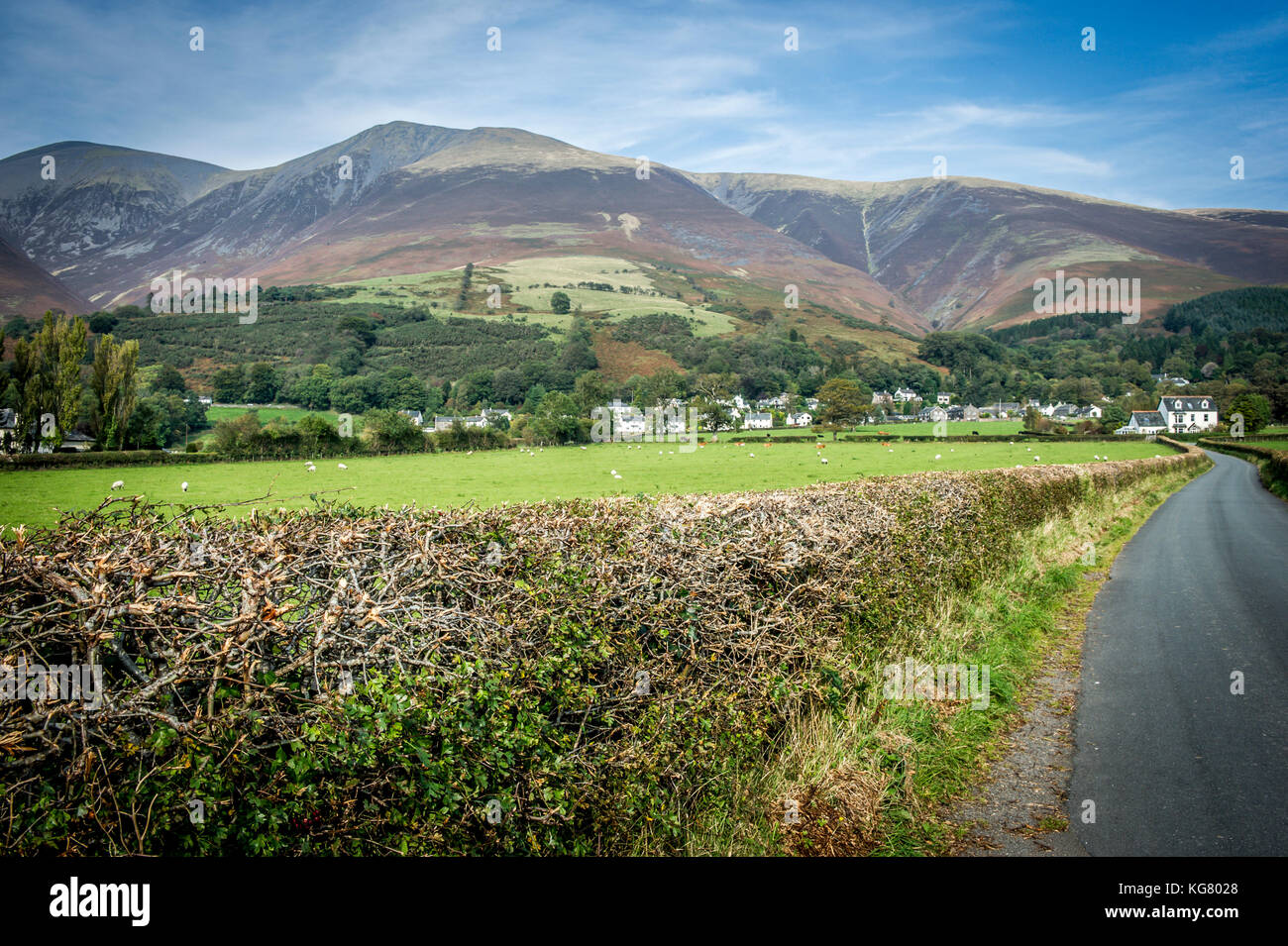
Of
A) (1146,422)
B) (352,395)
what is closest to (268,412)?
(352,395)

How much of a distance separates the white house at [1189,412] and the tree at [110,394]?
156634mm

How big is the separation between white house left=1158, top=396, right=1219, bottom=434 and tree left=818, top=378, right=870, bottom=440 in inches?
2349

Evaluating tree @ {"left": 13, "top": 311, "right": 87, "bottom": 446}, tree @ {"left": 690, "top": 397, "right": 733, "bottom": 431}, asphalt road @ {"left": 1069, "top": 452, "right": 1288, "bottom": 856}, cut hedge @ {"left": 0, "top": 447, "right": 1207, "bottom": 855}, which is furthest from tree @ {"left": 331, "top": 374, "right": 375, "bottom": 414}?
cut hedge @ {"left": 0, "top": 447, "right": 1207, "bottom": 855}

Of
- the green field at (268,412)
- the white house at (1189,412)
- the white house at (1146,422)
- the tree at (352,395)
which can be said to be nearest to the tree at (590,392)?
the green field at (268,412)

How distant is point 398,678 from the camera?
2736 mm

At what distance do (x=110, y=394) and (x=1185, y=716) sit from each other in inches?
3269

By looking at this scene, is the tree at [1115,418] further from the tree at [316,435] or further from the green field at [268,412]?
the green field at [268,412]

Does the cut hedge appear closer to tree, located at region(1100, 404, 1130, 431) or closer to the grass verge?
the grass verge

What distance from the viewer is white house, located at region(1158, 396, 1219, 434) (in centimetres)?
12725

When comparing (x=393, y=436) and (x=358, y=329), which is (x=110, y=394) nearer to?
(x=393, y=436)

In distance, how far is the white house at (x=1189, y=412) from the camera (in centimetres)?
12725

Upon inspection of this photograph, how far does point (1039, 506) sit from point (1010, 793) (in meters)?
11.1

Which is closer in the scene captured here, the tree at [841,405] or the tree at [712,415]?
the tree at [841,405]
